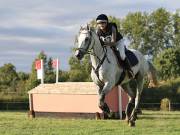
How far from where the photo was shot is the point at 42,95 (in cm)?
2595

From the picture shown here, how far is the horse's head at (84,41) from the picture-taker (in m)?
10.4

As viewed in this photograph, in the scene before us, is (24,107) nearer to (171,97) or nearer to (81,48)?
(171,97)

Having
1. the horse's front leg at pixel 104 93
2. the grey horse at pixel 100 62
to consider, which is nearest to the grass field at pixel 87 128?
the horse's front leg at pixel 104 93

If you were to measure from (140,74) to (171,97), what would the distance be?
31710mm

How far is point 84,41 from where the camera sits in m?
10.6

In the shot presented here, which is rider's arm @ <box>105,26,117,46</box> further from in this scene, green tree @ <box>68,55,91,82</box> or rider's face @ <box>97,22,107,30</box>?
green tree @ <box>68,55,91,82</box>

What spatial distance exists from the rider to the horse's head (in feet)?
1.68

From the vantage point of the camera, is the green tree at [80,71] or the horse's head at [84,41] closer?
the horse's head at [84,41]

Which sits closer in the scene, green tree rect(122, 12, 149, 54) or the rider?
the rider

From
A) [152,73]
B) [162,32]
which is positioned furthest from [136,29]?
[152,73]

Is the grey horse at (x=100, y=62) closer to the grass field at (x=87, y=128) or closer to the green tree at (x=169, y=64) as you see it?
the grass field at (x=87, y=128)

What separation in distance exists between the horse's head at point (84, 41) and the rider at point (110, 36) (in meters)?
0.51

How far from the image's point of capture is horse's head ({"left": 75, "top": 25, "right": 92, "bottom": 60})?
1036 cm

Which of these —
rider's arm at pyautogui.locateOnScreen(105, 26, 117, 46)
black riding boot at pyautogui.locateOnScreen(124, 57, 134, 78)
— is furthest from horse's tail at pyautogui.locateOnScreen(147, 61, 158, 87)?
rider's arm at pyautogui.locateOnScreen(105, 26, 117, 46)
